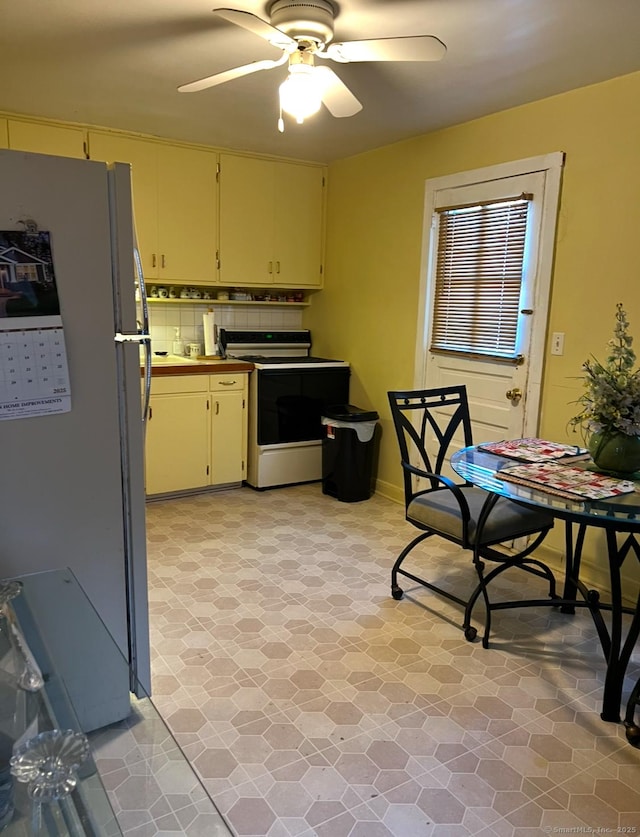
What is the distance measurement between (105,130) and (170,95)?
828 millimetres

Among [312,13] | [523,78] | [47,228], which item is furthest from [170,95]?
[47,228]

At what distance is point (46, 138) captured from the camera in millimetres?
3705

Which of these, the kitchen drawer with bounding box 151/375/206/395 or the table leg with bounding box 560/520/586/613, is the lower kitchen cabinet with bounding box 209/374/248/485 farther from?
the table leg with bounding box 560/520/586/613

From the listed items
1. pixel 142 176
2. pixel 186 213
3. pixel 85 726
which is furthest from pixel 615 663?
pixel 142 176

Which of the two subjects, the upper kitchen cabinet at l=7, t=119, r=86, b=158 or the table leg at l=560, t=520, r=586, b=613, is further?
the upper kitchen cabinet at l=7, t=119, r=86, b=158

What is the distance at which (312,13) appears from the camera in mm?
2211

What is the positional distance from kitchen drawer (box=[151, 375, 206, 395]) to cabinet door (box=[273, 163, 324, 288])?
1.07 meters

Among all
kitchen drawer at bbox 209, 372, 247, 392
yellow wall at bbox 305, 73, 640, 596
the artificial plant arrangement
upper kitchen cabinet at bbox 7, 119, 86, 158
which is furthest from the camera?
kitchen drawer at bbox 209, 372, 247, 392

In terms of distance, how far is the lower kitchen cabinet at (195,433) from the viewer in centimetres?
406

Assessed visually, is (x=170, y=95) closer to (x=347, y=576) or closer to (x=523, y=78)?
(x=523, y=78)

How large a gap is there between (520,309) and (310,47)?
5.60ft

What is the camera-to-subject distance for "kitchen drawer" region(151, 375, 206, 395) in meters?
4.02

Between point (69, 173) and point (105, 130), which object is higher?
point (105, 130)

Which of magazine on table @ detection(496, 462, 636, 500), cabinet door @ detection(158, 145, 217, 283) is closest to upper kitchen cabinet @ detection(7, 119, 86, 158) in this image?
cabinet door @ detection(158, 145, 217, 283)
